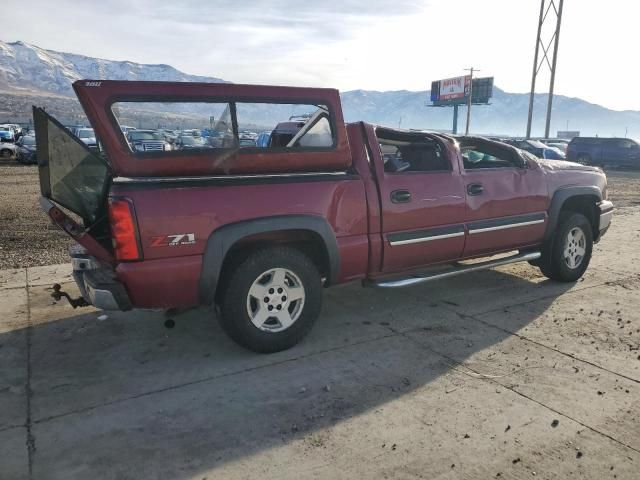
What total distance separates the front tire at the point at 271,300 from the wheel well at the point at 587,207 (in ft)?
11.6

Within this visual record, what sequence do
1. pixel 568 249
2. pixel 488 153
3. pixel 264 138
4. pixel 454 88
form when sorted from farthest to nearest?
pixel 454 88 → pixel 568 249 → pixel 488 153 → pixel 264 138

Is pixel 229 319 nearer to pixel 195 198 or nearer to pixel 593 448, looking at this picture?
pixel 195 198

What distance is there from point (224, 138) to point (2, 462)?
8.01 ft

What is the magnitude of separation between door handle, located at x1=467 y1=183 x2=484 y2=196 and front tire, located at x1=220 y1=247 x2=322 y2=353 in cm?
182

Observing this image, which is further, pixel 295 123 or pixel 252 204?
pixel 295 123

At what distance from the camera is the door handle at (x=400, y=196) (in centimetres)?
446

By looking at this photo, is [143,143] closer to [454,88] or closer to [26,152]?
[26,152]

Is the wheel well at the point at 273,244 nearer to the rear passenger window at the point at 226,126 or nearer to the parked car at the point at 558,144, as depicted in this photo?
the rear passenger window at the point at 226,126

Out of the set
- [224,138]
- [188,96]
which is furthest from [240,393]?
[188,96]

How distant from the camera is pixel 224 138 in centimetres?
388

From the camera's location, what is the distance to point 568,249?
19.4 feet

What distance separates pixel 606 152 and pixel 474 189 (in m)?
26.5

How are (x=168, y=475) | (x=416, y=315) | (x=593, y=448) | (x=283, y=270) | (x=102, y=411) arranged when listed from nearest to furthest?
(x=168, y=475), (x=593, y=448), (x=102, y=411), (x=283, y=270), (x=416, y=315)

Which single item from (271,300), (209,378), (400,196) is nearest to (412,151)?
(400,196)
